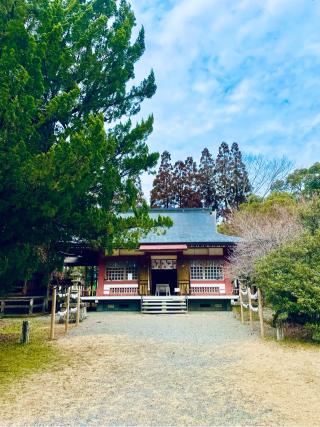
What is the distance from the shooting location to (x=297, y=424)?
3438 mm

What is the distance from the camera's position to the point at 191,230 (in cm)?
1777

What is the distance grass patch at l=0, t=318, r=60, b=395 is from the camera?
543 centimetres

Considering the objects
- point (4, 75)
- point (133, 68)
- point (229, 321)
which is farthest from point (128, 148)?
point (229, 321)

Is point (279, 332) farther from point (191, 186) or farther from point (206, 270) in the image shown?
point (191, 186)

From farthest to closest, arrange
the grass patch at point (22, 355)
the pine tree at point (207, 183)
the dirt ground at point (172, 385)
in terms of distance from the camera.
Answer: the pine tree at point (207, 183) → the grass patch at point (22, 355) → the dirt ground at point (172, 385)

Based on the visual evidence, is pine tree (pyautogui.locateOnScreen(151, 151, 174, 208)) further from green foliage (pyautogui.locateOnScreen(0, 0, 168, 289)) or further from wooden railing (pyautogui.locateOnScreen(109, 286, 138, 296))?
green foliage (pyautogui.locateOnScreen(0, 0, 168, 289))

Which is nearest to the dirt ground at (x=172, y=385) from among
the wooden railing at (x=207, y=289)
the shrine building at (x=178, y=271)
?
the shrine building at (x=178, y=271)

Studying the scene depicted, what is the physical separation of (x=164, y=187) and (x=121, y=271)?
16.6m

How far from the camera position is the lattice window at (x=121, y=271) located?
16.2m

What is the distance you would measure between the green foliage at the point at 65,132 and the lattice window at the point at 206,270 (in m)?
9.56

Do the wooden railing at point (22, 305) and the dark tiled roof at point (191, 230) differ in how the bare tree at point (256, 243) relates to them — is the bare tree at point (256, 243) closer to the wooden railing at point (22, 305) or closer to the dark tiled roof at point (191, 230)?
the dark tiled roof at point (191, 230)

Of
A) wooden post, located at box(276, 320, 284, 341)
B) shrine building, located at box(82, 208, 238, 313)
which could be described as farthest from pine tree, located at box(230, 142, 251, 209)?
wooden post, located at box(276, 320, 284, 341)

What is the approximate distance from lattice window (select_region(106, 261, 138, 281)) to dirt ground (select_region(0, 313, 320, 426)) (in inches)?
309

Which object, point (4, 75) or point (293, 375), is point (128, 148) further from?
point (293, 375)
